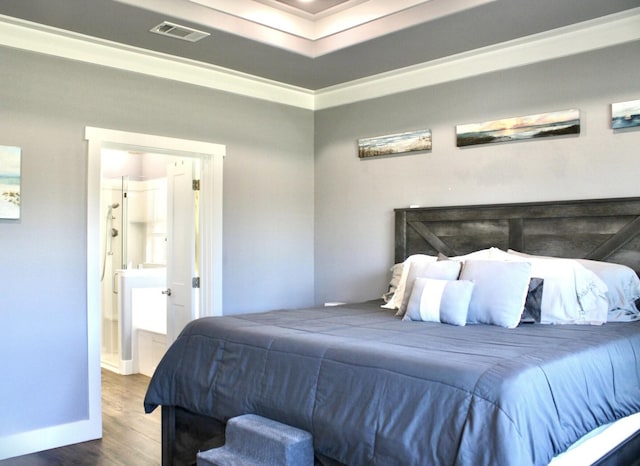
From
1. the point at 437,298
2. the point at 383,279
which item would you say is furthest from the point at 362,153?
the point at 437,298

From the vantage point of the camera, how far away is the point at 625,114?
3611 millimetres

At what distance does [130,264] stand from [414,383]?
526cm

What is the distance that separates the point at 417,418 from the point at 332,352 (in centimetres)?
54

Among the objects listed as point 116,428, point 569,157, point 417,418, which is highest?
point 569,157

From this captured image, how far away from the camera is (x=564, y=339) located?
8.89 ft

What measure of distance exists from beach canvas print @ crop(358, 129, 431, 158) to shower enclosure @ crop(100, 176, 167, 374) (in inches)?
103

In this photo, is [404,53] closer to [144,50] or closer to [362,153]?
[362,153]

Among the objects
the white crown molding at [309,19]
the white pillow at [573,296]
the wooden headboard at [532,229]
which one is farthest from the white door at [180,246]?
the white pillow at [573,296]

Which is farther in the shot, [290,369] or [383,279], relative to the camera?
[383,279]

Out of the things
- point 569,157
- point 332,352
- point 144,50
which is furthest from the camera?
point 144,50

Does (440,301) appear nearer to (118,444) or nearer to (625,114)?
(625,114)

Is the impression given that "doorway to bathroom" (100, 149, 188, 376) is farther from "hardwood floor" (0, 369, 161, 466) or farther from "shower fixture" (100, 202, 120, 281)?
"hardwood floor" (0, 369, 161, 466)

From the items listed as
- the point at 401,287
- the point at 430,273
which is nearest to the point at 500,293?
the point at 430,273

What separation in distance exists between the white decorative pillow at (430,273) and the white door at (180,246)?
1.92 metres
